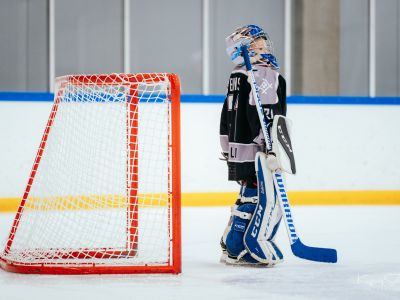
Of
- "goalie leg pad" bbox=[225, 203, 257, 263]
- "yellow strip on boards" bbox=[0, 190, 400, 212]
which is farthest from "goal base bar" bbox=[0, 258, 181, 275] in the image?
"yellow strip on boards" bbox=[0, 190, 400, 212]

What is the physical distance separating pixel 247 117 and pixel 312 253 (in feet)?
2.12

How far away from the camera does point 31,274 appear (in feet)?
11.7

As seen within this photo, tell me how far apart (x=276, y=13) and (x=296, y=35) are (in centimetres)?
28

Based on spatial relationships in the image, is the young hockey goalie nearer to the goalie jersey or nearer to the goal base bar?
the goalie jersey

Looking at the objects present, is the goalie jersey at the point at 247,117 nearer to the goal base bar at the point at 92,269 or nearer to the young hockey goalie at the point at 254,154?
the young hockey goalie at the point at 254,154

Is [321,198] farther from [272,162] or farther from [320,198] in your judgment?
[272,162]

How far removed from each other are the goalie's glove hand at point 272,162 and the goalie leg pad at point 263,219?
0.02 meters

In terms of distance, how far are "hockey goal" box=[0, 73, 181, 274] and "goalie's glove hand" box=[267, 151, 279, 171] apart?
0.39 metres

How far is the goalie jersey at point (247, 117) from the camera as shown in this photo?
12.2 ft

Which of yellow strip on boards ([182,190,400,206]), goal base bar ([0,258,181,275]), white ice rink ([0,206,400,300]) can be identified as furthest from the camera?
yellow strip on boards ([182,190,400,206])

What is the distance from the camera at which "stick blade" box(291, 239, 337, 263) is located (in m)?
3.70

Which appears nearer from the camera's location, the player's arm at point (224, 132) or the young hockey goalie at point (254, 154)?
the young hockey goalie at point (254, 154)

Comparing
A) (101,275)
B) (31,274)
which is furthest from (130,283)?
(31,274)

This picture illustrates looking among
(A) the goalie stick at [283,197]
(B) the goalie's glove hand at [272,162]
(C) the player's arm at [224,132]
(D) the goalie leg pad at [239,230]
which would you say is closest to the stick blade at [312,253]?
(A) the goalie stick at [283,197]
